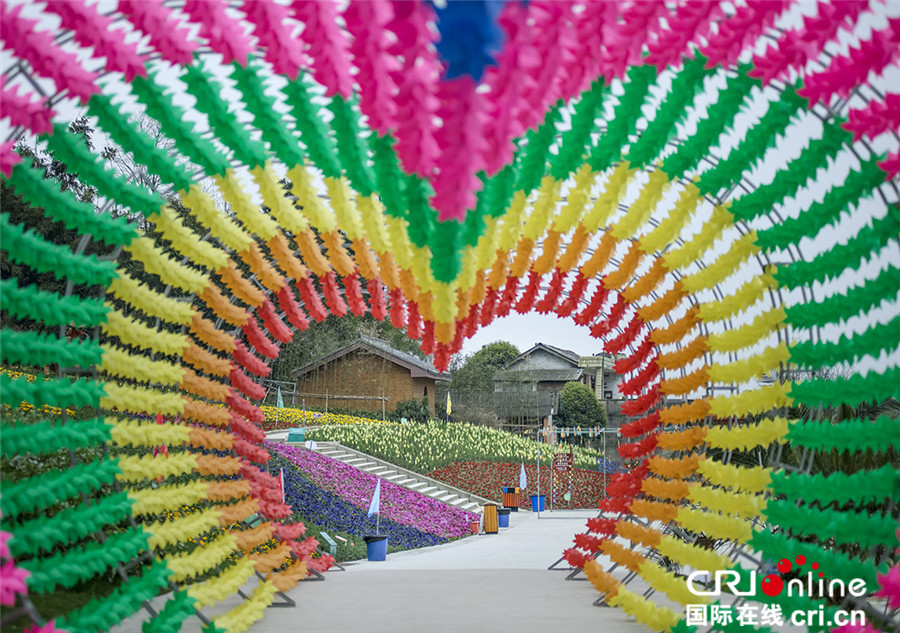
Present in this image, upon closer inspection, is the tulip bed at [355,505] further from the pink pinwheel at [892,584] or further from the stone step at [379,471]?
the pink pinwheel at [892,584]

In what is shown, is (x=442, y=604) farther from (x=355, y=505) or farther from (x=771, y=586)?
(x=355, y=505)

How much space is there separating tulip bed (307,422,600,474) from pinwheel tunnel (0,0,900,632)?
1444 centimetres

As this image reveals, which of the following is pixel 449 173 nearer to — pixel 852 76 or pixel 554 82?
pixel 554 82

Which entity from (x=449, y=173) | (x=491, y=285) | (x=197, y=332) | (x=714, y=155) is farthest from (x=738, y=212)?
(x=197, y=332)

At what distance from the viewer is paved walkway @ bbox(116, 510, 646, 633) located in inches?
244

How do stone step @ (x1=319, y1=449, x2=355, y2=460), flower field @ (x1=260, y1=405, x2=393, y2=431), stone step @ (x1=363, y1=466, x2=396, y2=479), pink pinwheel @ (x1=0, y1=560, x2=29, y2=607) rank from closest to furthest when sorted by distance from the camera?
1. pink pinwheel @ (x1=0, y1=560, x2=29, y2=607)
2. stone step @ (x1=363, y1=466, x2=396, y2=479)
3. stone step @ (x1=319, y1=449, x2=355, y2=460)
4. flower field @ (x1=260, y1=405, x2=393, y2=431)

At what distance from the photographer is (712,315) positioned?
20.0 ft

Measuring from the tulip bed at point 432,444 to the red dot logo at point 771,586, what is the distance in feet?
54.9

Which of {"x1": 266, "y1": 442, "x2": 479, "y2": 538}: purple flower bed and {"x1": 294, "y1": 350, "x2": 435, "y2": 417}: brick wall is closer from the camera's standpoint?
{"x1": 266, "y1": 442, "x2": 479, "y2": 538}: purple flower bed

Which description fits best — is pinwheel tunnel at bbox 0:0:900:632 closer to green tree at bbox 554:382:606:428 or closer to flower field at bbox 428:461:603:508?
flower field at bbox 428:461:603:508

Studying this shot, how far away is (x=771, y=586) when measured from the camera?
4.72 meters

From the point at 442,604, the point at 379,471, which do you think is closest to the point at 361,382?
the point at 379,471

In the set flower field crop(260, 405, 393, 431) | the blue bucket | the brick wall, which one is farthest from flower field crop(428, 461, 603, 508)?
the brick wall

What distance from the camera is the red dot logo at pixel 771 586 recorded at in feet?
15.4
